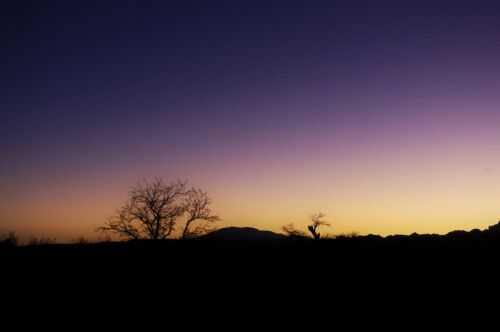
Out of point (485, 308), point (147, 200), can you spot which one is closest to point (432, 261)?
point (485, 308)

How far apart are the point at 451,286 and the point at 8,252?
15854 millimetres

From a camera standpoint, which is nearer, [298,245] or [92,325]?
[92,325]

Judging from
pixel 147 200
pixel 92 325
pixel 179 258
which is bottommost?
pixel 92 325

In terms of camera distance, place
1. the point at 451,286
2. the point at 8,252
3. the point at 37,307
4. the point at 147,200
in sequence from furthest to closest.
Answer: the point at 147,200
the point at 8,252
the point at 451,286
the point at 37,307

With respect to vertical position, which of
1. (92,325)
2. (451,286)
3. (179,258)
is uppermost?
(179,258)

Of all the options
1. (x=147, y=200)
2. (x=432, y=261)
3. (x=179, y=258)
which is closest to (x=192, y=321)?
(x=179, y=258)

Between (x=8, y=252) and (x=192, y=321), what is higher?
(x=8, y=252)

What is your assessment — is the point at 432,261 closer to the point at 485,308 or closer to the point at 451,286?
the point at 451,286

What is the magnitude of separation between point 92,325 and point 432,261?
35.8ft

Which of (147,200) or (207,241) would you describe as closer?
(207,241)

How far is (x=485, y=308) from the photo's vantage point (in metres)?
9.44

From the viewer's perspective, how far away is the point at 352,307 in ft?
32.1

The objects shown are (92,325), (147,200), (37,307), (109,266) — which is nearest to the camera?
(92,325)

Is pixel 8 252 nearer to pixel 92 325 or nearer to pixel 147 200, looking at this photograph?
pixel 92 325
